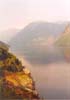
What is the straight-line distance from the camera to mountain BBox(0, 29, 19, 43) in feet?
10.9

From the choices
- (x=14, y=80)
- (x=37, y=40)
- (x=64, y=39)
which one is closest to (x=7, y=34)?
(x=37, y=40)

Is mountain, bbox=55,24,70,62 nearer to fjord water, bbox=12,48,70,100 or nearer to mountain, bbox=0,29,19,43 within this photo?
fjord water, bbox=12,48,70,100

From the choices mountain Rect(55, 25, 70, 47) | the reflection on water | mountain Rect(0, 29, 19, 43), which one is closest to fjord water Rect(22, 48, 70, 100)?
the reflection on water

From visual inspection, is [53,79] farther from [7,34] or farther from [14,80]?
[7,34]

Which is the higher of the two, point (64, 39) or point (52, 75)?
point (64, 39)

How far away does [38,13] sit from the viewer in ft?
11.0

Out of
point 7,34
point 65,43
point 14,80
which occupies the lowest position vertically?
point 14,80

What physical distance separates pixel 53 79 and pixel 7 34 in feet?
2.74

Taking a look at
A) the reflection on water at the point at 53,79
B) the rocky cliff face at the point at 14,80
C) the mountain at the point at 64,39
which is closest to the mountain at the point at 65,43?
the mountain at the point at 64,39

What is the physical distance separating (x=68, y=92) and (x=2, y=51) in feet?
3.23

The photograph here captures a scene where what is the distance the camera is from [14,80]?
3.17m

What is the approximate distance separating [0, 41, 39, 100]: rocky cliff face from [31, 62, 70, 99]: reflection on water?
3.7 inches

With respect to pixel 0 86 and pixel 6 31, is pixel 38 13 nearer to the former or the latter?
pixel 6 31

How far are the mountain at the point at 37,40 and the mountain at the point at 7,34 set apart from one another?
49mm
